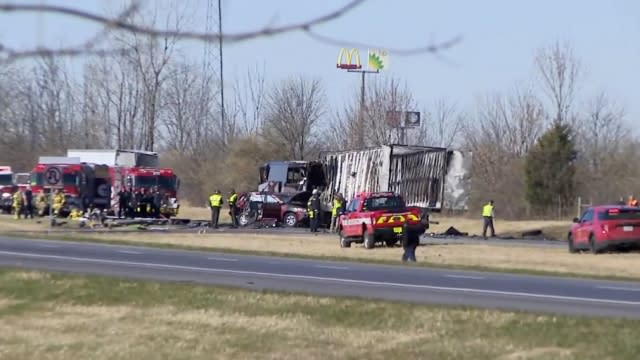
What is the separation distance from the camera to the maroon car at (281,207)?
55.3 metres

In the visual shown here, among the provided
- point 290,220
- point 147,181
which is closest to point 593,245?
point 290,220

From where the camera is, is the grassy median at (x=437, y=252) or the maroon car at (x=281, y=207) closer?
the grassy median at (x=437, y=252)

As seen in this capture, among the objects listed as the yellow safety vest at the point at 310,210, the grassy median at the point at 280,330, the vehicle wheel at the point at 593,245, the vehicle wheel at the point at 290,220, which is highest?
the yellow safety vest at the point at 310,210

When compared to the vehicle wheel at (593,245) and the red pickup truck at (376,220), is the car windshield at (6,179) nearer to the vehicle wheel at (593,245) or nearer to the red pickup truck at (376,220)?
the red pickup truck at (376,220)

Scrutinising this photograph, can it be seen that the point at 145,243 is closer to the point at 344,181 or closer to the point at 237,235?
the point at 237,235

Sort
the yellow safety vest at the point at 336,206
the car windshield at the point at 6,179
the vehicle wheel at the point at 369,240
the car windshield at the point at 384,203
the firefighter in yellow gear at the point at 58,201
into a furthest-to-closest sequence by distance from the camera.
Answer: the car windshield at the point at 6,179 < the firefighter in yellow gear at the point at 58,201 < the yellow safety vest at the point at 336,206 < the car windshield at the point at 384,203 < the vehicle wheel at the point at 369,240

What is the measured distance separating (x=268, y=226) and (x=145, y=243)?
16351mm

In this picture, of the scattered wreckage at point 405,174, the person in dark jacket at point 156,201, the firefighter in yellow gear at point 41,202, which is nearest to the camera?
the scattered wreckage at point 405,174

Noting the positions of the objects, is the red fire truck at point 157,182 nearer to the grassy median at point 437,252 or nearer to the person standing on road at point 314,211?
the grassy median at point 437,252

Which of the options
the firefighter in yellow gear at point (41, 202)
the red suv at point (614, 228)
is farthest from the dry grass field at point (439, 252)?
the firefighter in yellow gear at point (41, 202)

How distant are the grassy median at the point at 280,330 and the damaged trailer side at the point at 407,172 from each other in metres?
31.2

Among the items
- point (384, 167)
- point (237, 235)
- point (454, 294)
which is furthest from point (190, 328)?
point (384, 167)

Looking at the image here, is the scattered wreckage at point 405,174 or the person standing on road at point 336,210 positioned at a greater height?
the scattered wreckage at point 405,174

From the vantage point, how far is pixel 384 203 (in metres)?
39.8
